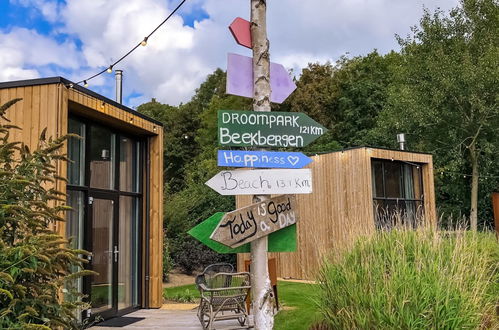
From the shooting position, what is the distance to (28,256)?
2.62 meters

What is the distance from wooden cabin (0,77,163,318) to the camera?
561cm

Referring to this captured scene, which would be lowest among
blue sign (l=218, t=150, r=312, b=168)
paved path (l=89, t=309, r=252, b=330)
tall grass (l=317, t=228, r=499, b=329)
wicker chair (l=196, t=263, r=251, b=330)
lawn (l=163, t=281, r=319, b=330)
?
paved path (l=89, t=309, r=252, b=330)

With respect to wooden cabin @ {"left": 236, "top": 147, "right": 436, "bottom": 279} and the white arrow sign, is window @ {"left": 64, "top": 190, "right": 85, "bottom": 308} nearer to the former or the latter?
the white arrow sign

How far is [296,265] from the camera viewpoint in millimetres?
12203

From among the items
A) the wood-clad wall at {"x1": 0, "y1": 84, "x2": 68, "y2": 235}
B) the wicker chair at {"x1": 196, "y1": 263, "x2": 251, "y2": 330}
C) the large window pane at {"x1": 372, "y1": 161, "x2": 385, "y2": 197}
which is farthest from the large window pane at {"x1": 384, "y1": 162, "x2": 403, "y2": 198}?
the wood-clad wall at {"x1": 0, "y1": 84, "x2": 68, "y2": 235}

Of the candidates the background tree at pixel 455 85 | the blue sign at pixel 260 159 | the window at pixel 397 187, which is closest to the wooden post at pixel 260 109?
the blue sign at pixel 260 159

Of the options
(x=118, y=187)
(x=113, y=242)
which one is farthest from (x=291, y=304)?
(x=118, y=187)

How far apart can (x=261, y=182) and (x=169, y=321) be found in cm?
394

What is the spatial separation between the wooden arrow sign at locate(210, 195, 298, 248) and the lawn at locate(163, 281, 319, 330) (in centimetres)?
157

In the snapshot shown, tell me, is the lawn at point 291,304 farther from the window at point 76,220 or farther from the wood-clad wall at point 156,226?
the window at point 76,220

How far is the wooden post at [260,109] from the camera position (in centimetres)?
346

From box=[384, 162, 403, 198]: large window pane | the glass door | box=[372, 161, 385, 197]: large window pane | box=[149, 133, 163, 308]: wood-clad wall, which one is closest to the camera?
the glass door

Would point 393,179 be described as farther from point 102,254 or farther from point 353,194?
point 102,254

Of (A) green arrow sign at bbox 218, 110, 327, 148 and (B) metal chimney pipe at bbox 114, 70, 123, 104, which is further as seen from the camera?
(B) metal chimney pipe at bbox 114, 70, 123, 104
